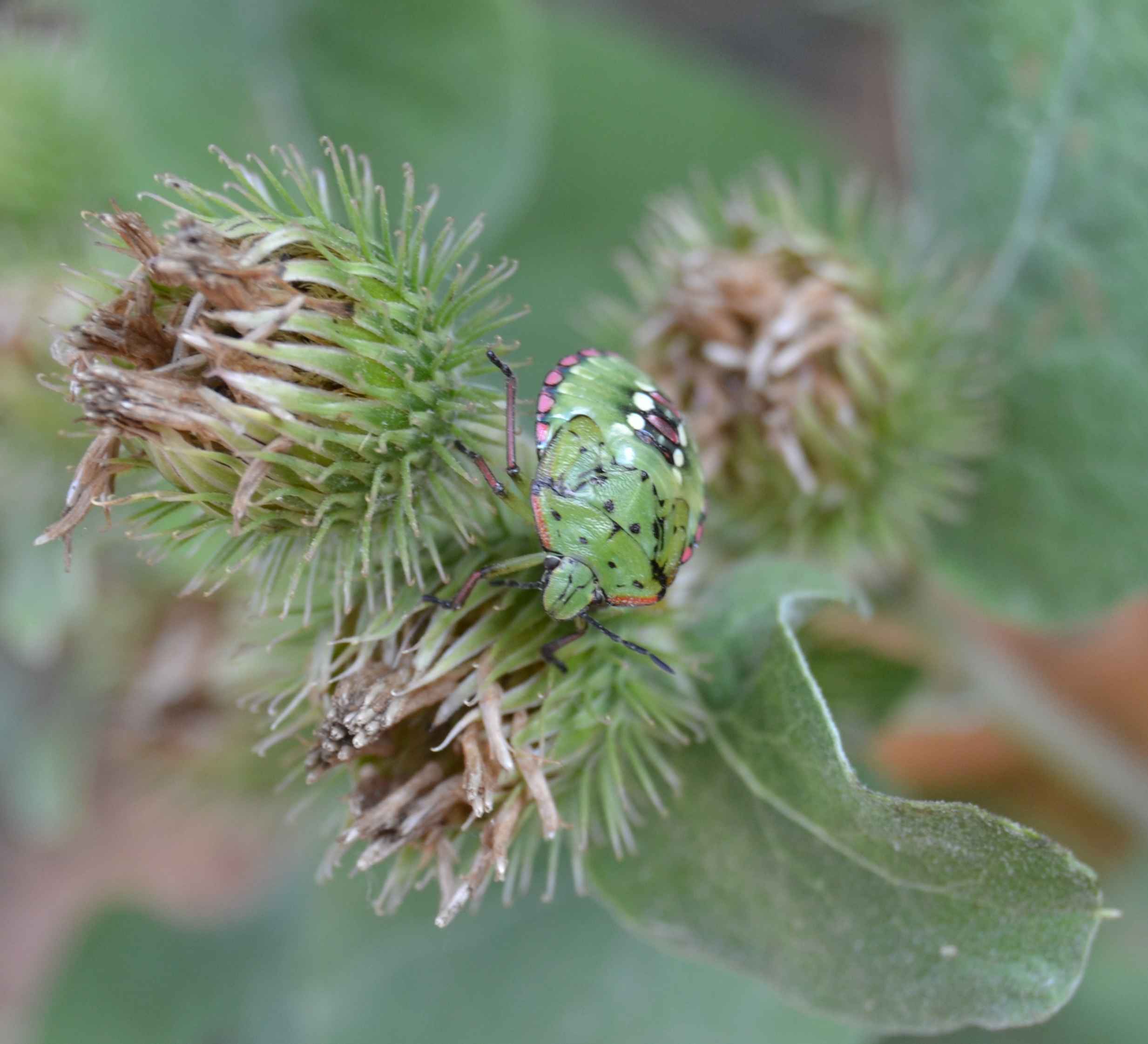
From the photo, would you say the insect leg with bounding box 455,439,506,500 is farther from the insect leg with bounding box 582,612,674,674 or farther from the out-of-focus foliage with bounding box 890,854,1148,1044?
the out-of-focus foliage with bounding box 890,854,1148,1044

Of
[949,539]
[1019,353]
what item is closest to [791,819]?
[949,539]

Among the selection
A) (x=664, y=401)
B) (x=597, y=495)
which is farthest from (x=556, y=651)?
(x=664, y=401)

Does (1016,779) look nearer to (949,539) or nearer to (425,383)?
(949,539)

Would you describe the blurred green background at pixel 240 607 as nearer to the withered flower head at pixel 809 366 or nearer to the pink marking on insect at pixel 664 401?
the pink marking on insect at pixel 664 401

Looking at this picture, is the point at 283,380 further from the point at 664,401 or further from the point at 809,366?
the point at 809,366

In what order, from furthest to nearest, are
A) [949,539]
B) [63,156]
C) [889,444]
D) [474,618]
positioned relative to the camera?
[63,156], [949,539], [889,444], [474,618]

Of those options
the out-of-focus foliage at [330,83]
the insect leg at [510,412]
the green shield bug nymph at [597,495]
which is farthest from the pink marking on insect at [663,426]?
the out-of-focus foliage at [330,83]

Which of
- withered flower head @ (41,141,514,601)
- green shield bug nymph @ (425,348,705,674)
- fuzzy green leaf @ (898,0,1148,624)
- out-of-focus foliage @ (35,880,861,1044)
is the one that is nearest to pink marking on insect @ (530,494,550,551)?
green shield bug nymph @ (425,348,705,674)

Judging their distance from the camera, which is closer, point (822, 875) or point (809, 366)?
point (822, 875)
